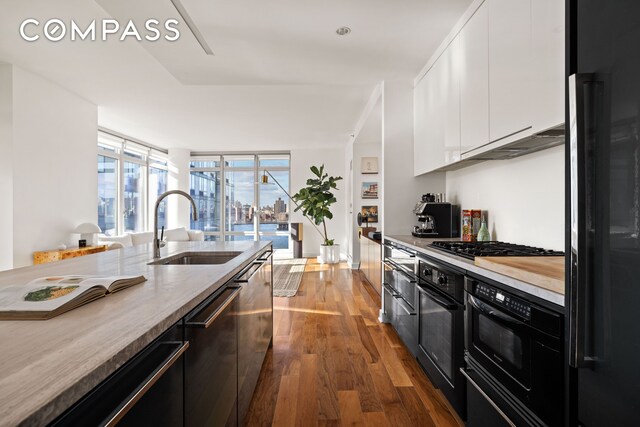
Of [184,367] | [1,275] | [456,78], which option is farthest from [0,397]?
[456,78]

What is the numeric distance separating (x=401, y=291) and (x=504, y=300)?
1.47 metres

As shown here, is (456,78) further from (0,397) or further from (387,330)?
(0,397)

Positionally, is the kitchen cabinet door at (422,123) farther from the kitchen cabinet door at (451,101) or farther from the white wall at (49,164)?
the white wall at (49,164)

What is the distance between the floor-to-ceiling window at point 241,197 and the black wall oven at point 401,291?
5681 mm

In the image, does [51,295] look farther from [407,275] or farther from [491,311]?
[407,275]

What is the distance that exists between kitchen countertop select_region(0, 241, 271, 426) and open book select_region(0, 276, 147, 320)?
0.08 feet

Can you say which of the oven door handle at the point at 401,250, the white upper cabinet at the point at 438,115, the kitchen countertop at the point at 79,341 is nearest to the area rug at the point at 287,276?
the oven door handle at the point at 401,250

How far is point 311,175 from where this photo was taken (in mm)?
8320

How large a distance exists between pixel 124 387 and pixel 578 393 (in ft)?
3.80

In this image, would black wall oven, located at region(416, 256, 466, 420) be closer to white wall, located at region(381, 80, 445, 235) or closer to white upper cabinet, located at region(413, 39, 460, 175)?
white upper cabinet, located at region(413, 39, 460, 175)

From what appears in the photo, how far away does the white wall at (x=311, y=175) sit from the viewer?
27.2ft

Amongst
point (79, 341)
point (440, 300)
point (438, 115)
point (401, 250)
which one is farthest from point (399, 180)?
point (79, 341)

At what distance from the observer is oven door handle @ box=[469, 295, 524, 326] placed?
1225 millimetres

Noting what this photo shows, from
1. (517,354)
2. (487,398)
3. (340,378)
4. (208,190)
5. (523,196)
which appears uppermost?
(208,190)
